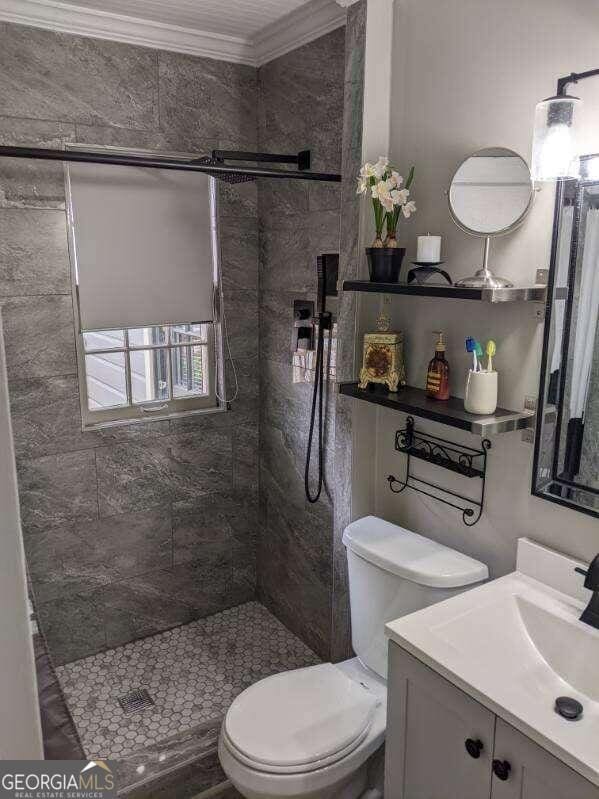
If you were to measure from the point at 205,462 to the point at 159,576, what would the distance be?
23.9 inches

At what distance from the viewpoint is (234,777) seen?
1869 millimetres

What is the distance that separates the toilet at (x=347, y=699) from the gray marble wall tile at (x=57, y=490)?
1.24 meters

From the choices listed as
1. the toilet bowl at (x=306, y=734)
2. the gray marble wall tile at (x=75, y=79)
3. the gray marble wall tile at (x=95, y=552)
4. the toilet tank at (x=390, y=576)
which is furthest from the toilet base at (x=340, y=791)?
the gray marble wall tile at (x=75, y=79)

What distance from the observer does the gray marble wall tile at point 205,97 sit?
2.77m

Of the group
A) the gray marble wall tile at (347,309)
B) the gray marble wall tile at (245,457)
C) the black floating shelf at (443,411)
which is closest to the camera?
the black floating shelf at (443,411)

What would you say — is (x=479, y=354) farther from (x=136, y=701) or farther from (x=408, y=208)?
(x=136, y=701)

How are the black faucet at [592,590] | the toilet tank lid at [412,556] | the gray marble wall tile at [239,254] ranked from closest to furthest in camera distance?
the black faucet at [592,590]
the toilet tank lid at [412,556]
the gray marble wall tile at [239,254]

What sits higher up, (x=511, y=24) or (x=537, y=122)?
(x=511, y=24)

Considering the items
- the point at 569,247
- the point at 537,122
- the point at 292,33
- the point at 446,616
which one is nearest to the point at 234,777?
the point at 446,616

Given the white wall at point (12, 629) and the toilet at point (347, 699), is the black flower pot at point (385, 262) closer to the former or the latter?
the toilet at point (347, 699)

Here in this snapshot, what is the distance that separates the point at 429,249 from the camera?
6.40 feet

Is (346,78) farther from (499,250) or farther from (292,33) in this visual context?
(499,250)

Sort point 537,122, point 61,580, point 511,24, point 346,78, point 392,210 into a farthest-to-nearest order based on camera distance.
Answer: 1. point 61,580
2. point 346,78
3. point 392,210
4. point 511,24
5. point 537,122

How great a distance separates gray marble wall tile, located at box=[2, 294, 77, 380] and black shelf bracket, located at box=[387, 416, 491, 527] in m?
1.47
